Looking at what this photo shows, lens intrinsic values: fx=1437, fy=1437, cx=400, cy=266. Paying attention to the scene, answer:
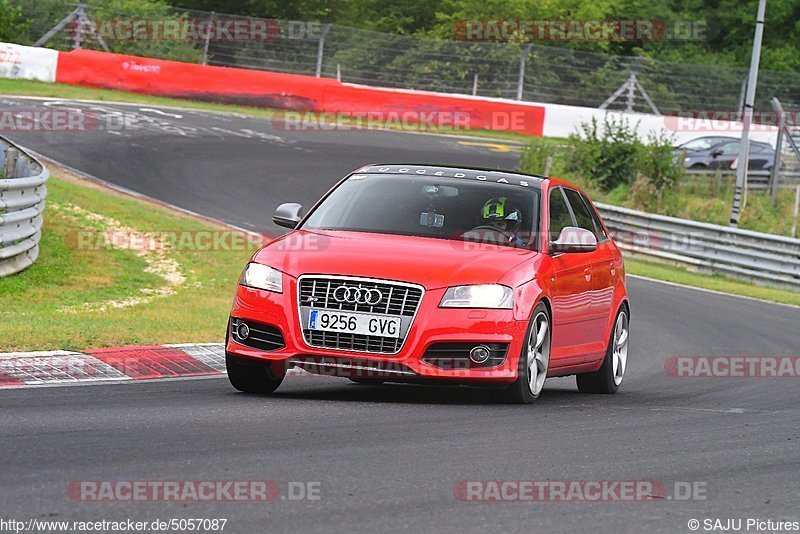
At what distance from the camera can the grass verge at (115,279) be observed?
1212 centimetres

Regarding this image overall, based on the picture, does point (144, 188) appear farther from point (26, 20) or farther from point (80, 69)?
point (26, 20)

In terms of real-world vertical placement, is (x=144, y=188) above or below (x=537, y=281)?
below

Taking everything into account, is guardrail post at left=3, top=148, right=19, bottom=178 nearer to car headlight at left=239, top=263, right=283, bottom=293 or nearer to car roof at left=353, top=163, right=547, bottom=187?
car roof at left=353, top=163, right=547, bottom=187

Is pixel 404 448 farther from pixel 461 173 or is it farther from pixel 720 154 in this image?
pixel 720 154

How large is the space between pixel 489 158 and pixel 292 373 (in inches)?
949

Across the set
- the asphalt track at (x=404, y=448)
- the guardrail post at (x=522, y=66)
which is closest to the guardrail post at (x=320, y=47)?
the guardrail post at (x=522, y=66)

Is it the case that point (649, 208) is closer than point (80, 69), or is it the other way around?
point (649, 208)

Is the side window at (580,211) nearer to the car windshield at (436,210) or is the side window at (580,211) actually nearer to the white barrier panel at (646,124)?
the car windshield at (436,210)

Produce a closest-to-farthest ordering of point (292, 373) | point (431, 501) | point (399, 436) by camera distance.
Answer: point (431, 501), point (399, 436), point (292, 373)

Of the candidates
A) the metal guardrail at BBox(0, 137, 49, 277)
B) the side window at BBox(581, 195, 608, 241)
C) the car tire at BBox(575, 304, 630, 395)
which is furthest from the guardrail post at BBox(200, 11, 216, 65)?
the car tire at BBox(575, 304, 630, 395)

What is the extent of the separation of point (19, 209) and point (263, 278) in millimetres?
8676

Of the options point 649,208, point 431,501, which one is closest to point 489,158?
point 649,208

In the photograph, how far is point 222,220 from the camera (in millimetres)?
24406

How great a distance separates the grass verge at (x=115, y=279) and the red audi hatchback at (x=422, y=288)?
2.25m
